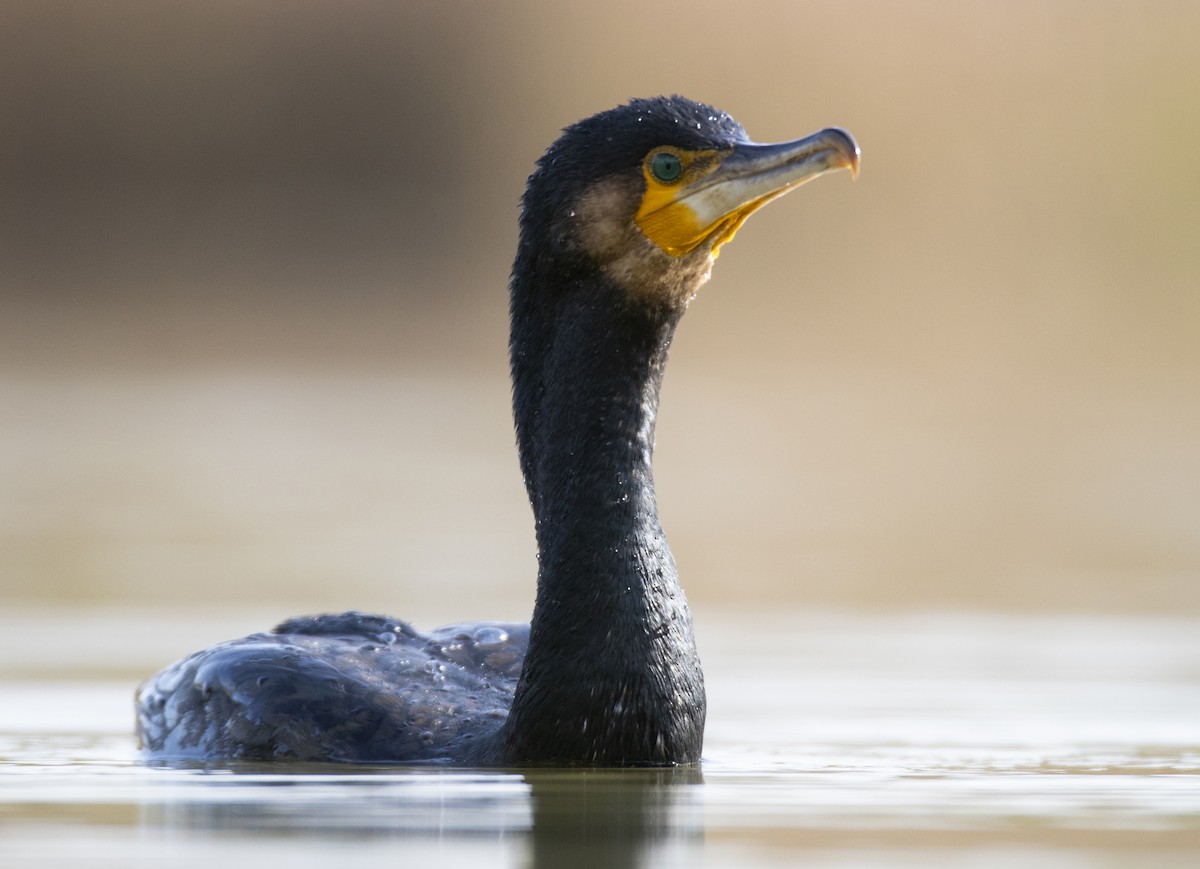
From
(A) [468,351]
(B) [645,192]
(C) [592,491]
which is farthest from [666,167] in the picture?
(A) [468,351]

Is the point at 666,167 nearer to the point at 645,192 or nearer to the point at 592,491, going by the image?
the point at 645,192

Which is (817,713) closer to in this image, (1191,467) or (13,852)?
(13,852)

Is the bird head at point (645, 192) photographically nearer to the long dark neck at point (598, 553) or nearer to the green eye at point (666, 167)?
the green eye at point (666, 167)

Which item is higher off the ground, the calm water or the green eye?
the green eye

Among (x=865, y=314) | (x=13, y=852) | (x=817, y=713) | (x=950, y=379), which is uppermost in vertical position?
(x=865, y=314)

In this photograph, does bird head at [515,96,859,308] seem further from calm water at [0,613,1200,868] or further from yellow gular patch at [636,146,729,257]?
calm water at [0,613,1200,868]

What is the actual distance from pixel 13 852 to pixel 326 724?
74.3 inches

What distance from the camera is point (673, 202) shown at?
833 centimetres

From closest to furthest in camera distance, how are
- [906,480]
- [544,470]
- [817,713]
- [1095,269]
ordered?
[544,470] → [817,713] → [906,480] → [1095,269]

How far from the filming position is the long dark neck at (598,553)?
26.3 feet

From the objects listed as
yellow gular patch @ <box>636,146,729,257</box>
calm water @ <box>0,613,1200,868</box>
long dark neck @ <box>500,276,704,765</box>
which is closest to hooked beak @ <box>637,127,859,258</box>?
yellow gular patch @ <box>636,146,729,257</box>

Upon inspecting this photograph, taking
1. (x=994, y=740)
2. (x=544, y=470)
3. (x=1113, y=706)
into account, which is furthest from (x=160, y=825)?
(x=1113, y=706)

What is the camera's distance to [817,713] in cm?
984

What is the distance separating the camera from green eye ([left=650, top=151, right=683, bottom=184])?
8.33 meters
